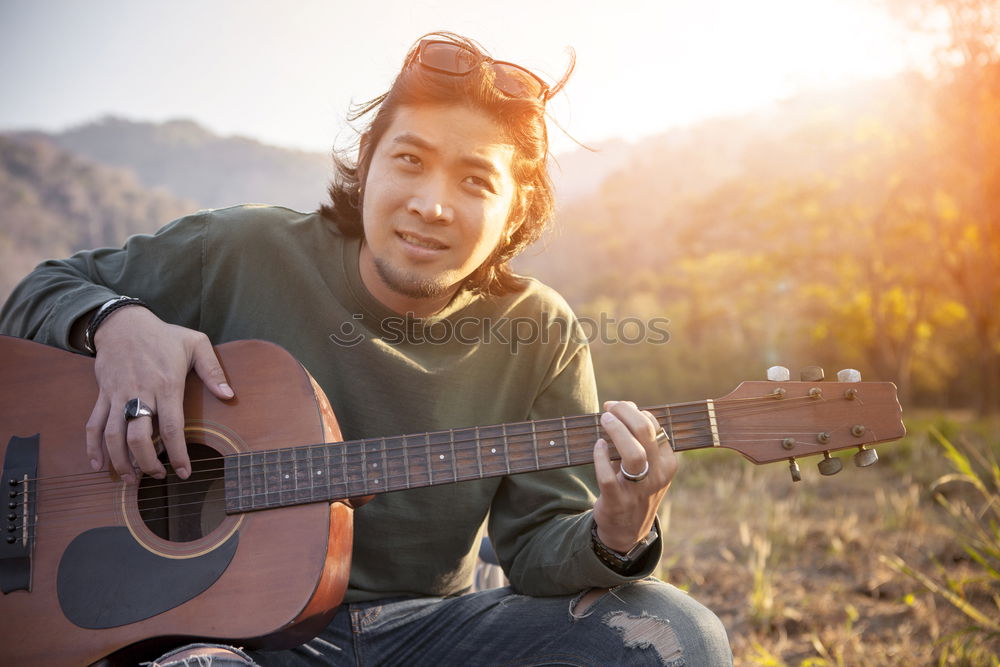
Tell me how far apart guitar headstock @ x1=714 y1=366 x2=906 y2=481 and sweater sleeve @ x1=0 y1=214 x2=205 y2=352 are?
1.82m

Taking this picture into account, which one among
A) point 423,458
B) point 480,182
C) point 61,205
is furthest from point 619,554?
point 61,205

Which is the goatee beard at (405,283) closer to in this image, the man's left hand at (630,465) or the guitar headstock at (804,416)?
the man's left hand at (630,465)

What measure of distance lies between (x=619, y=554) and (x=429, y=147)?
1.42 metres

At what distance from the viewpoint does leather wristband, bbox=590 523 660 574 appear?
1.91 meters

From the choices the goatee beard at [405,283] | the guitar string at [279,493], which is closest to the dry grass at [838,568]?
the guitar string at [279,493]

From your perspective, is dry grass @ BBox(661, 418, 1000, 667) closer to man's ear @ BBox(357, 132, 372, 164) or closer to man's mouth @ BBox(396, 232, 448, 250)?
man's mouth @ BBox(396, 232, 448, 250)

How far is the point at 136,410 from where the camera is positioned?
1.87 metres

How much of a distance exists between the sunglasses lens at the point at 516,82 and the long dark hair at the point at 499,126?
0.12 ft

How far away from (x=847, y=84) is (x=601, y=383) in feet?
48.1

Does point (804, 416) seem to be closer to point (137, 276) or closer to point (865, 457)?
point (865, 457)

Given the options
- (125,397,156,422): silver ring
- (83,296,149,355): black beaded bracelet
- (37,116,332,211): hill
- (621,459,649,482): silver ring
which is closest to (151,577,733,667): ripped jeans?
(621,459,649,482): silver ring

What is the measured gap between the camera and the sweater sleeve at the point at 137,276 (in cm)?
228

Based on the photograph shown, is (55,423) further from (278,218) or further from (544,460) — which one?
(544,460)

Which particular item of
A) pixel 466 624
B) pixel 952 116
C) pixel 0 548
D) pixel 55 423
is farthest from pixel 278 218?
pixel 952 116
